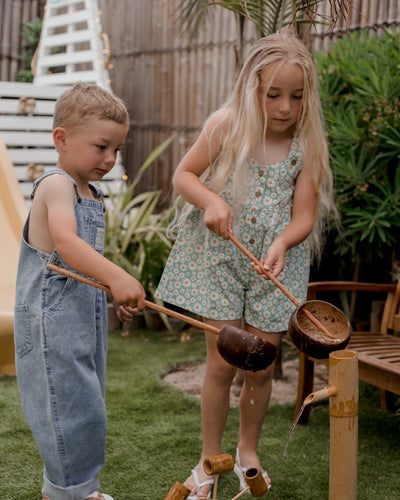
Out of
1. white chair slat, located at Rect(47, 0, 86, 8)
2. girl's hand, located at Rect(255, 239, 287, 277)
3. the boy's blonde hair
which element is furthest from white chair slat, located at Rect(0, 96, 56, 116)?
girl's hand, located at Rect(255, 239, 287, 277)

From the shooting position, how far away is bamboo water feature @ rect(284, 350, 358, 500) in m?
1.45

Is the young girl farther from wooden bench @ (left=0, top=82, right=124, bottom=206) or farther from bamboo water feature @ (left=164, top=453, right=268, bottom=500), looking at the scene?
wooden bench @ (left=0, top=82, right=124, bottom=206)

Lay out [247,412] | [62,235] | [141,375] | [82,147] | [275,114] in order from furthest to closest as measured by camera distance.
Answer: [141,375], [247,412], [275,114], [82,147], [62,235]

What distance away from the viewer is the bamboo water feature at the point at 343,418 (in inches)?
56.9

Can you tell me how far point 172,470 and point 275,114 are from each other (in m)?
1.30

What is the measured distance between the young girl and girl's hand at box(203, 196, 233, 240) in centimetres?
12

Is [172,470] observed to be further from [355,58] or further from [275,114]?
[355,58]

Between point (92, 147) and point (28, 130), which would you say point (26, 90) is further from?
point (92, 147)

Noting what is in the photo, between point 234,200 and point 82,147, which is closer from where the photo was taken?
point 82,147

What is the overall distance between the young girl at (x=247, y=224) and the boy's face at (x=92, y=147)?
15.3 inches

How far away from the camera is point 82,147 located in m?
1.77

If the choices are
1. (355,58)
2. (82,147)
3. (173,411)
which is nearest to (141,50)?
(355,58)

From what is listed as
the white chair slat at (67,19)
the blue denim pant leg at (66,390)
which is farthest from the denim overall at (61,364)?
the white chair slat at (67,19)

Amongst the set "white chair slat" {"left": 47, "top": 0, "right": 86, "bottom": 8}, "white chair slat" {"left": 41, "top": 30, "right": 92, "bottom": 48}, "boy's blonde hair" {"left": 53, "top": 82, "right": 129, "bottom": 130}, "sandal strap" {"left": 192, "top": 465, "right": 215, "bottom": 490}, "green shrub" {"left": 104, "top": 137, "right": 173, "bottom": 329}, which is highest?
"white chair slat" {"left": 47, "top": 0, "right": 86, "bottom": 8}
